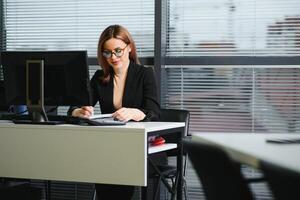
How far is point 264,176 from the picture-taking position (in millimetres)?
416

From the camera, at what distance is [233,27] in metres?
3.78

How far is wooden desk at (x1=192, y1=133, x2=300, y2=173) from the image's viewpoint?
0.40 metres

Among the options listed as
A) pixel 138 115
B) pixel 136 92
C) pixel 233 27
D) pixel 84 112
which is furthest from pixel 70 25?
pixel 138 115

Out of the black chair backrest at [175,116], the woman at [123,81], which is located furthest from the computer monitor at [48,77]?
the black chair backrest at [175,116]

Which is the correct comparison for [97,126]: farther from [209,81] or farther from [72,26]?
[72,26]

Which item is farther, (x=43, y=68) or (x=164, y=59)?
(x=164, y=59)

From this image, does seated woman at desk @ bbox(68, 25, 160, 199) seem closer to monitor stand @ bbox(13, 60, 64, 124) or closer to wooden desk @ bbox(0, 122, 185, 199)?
monitor stand @ bbox(13, 60, 64, 124)

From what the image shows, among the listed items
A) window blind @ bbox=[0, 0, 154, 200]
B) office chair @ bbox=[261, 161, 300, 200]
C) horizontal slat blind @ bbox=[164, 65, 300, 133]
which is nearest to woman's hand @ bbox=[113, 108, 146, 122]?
horizontal slat blind @ bbox=[164, 65, 300, 133]

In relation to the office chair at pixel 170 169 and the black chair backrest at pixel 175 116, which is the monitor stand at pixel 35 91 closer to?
the office chair at pixel 170 169

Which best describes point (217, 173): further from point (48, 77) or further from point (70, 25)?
point (70, 25)

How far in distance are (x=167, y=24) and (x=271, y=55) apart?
0.89m

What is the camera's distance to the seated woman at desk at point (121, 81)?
284cm

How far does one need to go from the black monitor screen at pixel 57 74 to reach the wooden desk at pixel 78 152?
200 mm

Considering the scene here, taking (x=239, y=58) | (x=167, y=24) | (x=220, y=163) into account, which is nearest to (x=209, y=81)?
(x=239, y=58)
